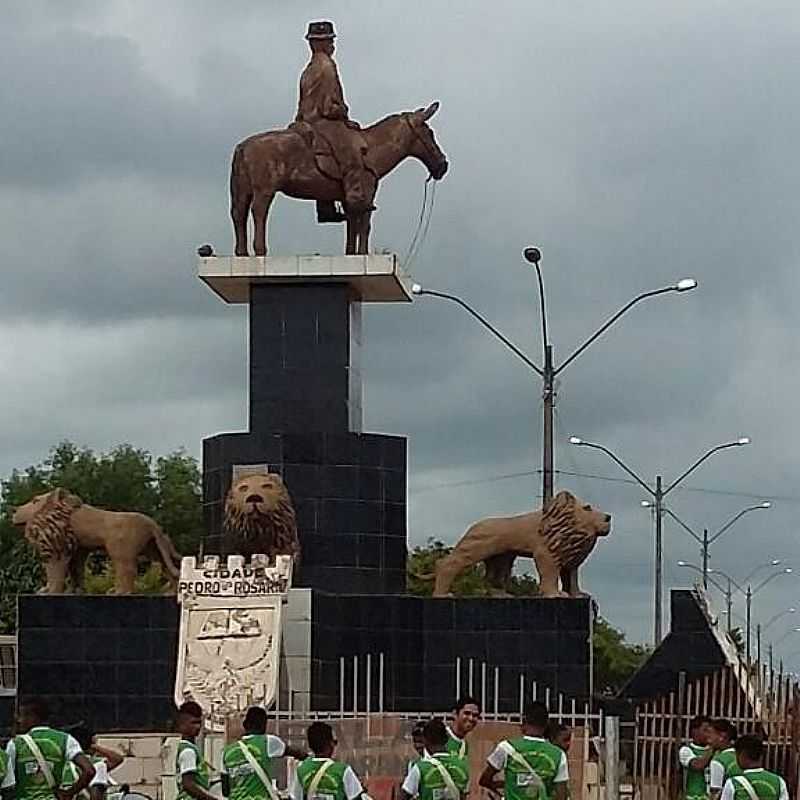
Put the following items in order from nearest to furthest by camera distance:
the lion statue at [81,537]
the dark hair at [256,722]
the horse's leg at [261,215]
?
the dark hair at [256,722] < the lion statue at [81,537] < the horse's leg at [261,215]

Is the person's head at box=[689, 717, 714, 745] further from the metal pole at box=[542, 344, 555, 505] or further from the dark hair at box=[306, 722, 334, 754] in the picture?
the metal pole at box=[542, 344, 555, 505]

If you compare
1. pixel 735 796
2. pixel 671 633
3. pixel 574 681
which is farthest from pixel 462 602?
pixel 735 796

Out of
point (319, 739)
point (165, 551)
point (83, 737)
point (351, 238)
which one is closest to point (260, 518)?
point (165, 551)

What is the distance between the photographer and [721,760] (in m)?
18.3

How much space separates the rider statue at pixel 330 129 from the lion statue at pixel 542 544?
453 centimetres

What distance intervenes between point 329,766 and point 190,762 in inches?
75.9

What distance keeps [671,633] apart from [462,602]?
1011 centimetres

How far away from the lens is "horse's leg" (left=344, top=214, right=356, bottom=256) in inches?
1223

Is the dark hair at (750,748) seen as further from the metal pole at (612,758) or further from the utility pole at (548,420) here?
the utility pole at (548,420)

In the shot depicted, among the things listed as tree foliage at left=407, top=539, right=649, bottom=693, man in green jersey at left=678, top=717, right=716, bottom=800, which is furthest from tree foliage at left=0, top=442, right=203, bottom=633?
man in green jersey at left=678, top=717, right=716, bottom=800

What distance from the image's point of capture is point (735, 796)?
16.5 metres

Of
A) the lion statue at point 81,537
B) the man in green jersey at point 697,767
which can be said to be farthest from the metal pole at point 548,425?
the man in green jersey at point 697,767

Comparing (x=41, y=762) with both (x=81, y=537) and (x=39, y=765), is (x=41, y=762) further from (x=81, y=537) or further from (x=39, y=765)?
(x=81, y=537)

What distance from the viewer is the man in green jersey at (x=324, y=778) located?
666 inches
